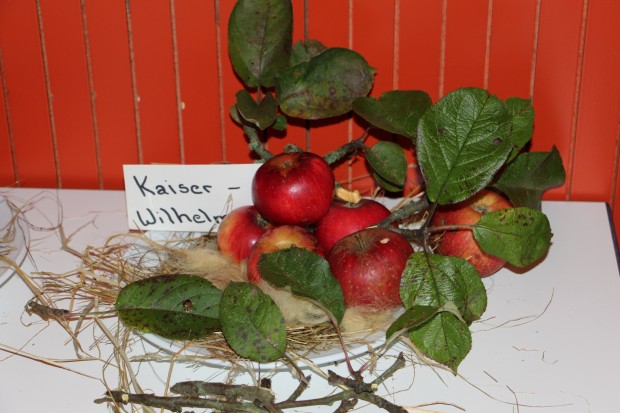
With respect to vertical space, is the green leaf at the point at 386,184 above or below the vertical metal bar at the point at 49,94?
below

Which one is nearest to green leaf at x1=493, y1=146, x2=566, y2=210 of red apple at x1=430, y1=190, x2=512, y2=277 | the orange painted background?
red apple at x1=430, y1=190, x2=512, y2=277

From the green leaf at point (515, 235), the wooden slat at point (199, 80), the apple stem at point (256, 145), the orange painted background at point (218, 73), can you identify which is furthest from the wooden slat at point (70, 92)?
the green leaf at point (515, 235)

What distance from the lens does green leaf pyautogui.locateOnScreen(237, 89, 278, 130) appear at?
884mm

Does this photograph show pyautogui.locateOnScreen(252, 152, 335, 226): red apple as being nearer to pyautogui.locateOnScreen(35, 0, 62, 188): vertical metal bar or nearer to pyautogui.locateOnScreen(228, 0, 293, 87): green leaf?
pyautogui.locateOnScreen(228, 0, 293, 87): green leaf

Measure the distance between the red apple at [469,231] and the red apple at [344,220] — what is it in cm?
6

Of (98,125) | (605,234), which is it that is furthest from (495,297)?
(98,125)

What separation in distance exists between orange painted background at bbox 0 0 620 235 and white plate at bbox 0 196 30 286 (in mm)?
159

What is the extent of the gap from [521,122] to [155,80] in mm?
464

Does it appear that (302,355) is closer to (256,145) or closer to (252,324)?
(252,324)

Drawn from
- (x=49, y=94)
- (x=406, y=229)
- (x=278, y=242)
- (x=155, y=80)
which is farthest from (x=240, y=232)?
(x=49, y=94)

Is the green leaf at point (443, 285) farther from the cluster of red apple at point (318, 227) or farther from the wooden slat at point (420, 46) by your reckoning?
the wooden slat at point (420, 46)

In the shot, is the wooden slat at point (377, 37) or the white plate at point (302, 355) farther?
the wooden slat at point (377, 37)

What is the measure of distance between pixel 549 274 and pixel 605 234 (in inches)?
4.8

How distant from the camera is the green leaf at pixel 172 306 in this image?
2.28 ft
